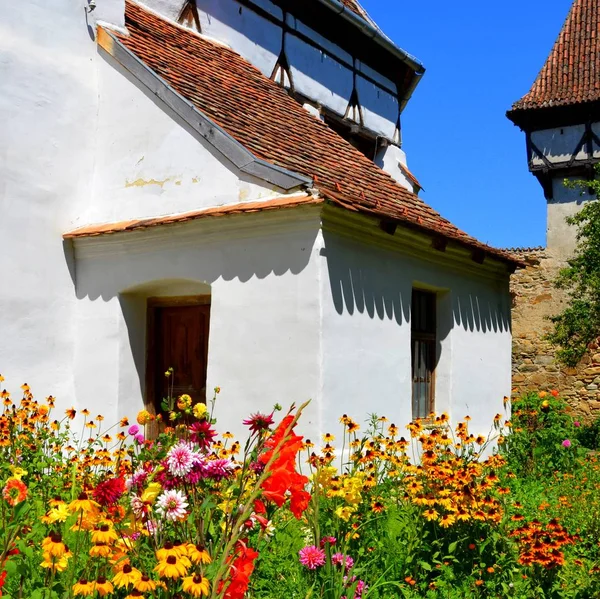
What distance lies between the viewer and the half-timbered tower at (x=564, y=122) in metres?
18.8

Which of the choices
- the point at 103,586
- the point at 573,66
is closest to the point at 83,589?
the point at 103,586

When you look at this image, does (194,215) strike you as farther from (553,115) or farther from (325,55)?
(553,115)

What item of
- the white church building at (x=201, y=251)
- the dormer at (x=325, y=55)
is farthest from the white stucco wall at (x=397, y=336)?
the dormer at (x=325, y=55)

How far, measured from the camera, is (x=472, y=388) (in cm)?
916

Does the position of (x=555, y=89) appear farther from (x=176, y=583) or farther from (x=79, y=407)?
(x=176, y=583)

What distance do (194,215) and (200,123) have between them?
1.01 metres

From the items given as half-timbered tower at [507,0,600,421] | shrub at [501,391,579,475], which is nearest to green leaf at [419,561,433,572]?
shrub at [501,391,579,475]

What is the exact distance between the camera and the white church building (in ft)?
21.2

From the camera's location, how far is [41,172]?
7.73m

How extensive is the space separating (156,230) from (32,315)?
1636 mm

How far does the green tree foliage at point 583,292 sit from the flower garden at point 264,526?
7.95 meters

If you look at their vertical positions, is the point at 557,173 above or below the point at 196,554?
above

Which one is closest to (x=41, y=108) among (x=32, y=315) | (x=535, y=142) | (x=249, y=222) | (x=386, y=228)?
(x=32, y=315)

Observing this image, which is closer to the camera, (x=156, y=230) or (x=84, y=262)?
(x=156, y=230)
